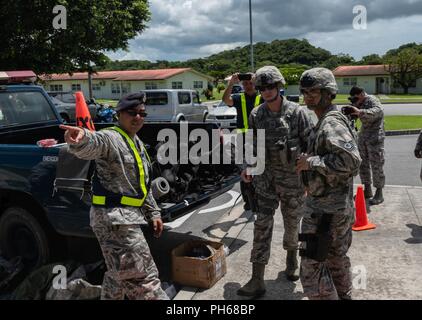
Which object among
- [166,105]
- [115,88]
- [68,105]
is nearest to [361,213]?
[166,105]

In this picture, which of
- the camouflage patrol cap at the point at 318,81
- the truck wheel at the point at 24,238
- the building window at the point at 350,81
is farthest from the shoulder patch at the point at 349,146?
the building window at the point at 350,81

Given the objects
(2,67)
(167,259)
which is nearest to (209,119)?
(2,67)

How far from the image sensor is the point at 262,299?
3818 mm

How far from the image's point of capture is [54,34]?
1992 cm

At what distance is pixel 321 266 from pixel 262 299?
37.3 inches

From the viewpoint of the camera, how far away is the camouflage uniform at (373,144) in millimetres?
6500

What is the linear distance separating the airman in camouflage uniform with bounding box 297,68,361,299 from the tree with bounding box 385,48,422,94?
5746 cm

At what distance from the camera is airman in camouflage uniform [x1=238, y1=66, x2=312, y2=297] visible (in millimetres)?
3916

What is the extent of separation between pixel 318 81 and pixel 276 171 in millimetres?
1215

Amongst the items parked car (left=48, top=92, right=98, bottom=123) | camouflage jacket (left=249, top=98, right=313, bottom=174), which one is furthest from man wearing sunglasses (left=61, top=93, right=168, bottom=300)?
parked car (left=48, top=92, right=98, bottom=123)

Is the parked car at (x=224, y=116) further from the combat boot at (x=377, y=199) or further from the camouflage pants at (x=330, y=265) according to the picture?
the camouflage pants at (x=330, y=265)

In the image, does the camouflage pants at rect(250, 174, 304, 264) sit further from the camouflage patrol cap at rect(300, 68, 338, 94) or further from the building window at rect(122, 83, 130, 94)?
the building window at rect(122, 83, 130, 94)

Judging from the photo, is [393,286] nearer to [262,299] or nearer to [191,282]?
[262,299]

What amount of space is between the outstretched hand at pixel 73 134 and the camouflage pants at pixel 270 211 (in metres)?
1.87
